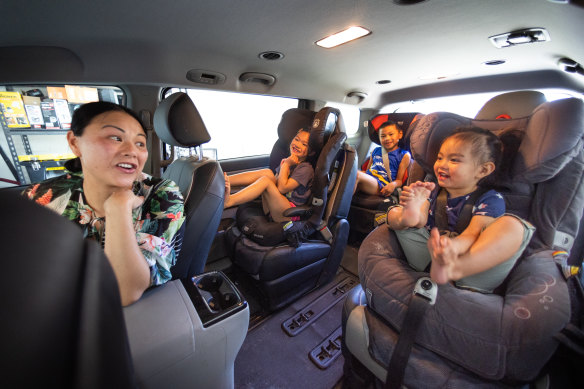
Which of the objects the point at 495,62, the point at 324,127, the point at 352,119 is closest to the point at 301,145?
the point at 324,127

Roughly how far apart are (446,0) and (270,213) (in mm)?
1989

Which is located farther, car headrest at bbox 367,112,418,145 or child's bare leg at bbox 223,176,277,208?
car headrest at bbox 367,112,418,145

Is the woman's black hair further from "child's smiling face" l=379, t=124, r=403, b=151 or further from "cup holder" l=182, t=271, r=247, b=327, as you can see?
"child's smiling face" l=379, t=124, r=403, b=151

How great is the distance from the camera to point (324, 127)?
197 centimetres

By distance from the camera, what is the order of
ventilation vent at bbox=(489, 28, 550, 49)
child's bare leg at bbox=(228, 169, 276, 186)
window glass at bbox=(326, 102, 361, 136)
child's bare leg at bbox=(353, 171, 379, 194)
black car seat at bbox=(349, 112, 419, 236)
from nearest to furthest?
1. ventilation vent at bbox=(489, 28, 550, 49)
2. child's bare leg at bbox=(228, 169, 276, 186)
3. black car seat at bbox=(349, 112, 419, 236)
4. child's bare leg at bbox=(353, 171, 379, 194)
5. window glass at bbox=(326, 102, 361, 136)

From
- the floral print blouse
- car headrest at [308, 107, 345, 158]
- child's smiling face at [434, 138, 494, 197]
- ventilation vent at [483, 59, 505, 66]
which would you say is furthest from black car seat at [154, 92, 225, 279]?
ventilation vent at [483, 59, 505, 66]

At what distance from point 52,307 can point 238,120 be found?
3.07 m

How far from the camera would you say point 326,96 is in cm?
327

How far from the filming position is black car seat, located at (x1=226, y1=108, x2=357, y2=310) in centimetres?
178

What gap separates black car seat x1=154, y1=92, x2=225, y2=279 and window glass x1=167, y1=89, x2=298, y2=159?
3.84 ft

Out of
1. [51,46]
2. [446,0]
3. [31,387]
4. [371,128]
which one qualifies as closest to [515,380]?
[31,387]

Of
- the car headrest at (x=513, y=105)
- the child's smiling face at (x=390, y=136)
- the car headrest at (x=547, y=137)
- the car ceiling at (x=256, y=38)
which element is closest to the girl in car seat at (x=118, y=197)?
the car ceiling at (x=256, y=38)

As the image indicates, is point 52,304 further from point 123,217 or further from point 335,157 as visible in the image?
point 335,157

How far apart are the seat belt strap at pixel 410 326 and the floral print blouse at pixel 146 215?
1.02m
